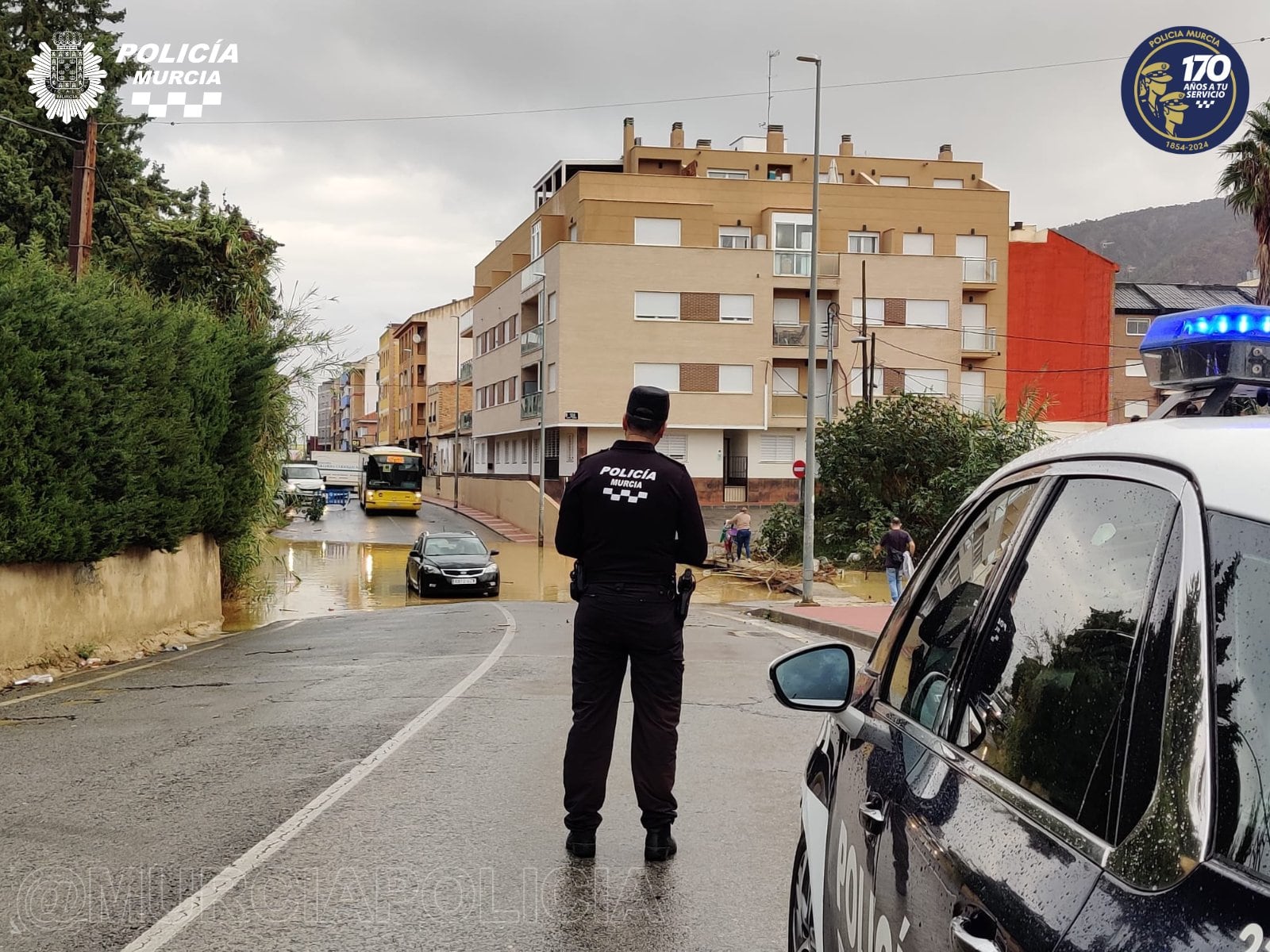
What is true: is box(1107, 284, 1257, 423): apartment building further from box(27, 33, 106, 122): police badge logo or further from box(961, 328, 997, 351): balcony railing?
box(27, 33, 106, 122): police badge logo

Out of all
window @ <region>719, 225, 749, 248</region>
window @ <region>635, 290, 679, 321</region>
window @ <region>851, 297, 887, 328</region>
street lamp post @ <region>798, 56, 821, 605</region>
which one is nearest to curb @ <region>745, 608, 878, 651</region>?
street lamp post @ <region>798, 56, 821, 605</region>

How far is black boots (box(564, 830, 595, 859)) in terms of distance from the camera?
543cm

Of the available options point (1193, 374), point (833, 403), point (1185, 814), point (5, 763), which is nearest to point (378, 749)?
point (5, 763)

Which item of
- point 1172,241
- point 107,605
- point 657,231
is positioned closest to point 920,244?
point 657,231

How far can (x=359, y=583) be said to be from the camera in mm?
32938

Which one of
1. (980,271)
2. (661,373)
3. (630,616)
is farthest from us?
(980,271)

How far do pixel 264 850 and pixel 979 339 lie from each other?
55.9 metres

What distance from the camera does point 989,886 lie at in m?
1.77

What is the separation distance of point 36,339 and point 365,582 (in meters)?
21.0

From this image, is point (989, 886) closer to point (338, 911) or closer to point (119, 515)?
point (338, 911)

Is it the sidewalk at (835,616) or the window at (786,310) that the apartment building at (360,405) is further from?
the sidewalk at (835,616)

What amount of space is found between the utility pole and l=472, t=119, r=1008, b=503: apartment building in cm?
3007

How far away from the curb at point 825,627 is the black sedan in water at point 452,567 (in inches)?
314

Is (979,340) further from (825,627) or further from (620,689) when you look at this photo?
(620,689)
